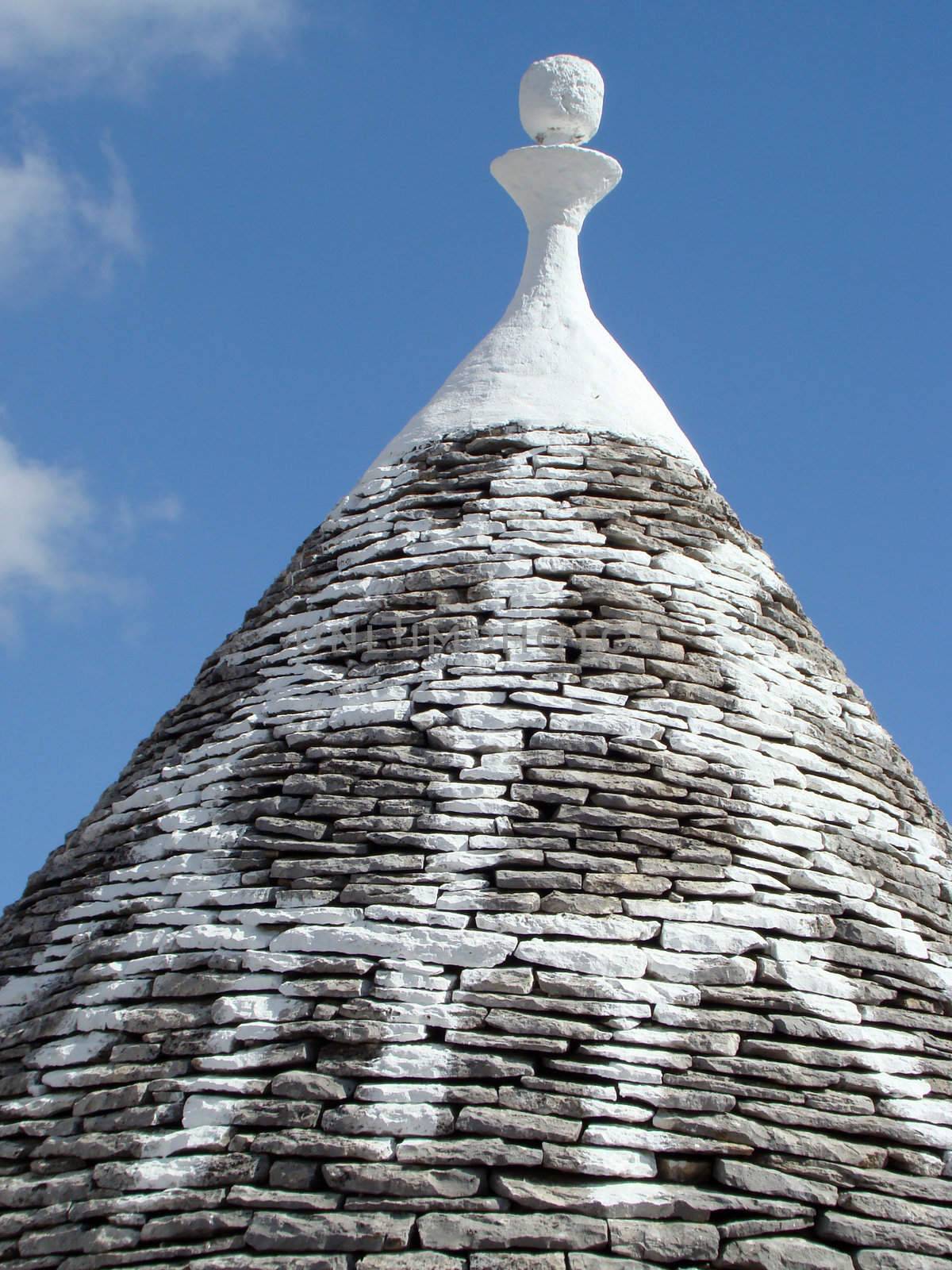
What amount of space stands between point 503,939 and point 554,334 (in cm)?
420

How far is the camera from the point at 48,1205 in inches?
248

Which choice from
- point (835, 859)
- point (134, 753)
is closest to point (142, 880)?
point (134, 753)

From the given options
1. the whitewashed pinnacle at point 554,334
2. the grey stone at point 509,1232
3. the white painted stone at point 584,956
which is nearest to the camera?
the grey stone at point 509,1232

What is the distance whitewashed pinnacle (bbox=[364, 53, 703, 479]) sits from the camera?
8.89 meters

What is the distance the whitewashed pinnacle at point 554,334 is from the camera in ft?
→ 29.2

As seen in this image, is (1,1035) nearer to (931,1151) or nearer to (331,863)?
(331,863)

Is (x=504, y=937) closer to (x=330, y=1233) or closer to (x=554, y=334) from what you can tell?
(x=330, y=1233)

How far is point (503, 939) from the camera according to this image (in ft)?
21.2

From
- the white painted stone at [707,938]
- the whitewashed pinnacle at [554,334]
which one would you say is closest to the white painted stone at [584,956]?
the white painted stone at [707,938]

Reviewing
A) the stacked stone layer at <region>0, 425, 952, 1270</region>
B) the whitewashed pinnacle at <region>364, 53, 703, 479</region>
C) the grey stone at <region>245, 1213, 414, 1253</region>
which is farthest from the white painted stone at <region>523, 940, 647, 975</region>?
the whitewashed pinnacle at <region>364, 53, 703, 479</region>

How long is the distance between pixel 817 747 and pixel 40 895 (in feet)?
13.0

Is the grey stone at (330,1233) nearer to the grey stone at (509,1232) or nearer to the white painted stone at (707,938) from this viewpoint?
the grey stone at (509,1232)

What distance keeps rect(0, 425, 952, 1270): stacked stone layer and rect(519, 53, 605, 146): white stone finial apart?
2.59 meters

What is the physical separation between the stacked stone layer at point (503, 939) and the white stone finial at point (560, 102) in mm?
2592
